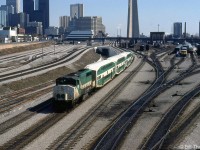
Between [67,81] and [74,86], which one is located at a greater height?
[67,81]

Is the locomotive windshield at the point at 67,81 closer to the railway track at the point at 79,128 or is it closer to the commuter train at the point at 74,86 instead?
the commuter train at the point at 74,86

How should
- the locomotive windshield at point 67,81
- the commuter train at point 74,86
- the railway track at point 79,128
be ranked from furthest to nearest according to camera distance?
1. the locomotive windshield at point 67,81
2. the commuter train at point 74,86
3. the railway track at point 79,128

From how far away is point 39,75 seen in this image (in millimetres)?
60688

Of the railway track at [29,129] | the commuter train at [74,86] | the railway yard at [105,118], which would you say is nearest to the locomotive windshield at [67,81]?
the commuter train at [74,86]

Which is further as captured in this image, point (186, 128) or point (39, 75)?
point (39, 75)

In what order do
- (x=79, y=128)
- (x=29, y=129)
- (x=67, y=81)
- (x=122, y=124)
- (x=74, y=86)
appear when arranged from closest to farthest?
(x=29, y=129) → (x=79, y=128) → (x=122, y=124) → (x=74, y=86) → (x=67, y=81)

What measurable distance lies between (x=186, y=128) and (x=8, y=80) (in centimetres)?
2934

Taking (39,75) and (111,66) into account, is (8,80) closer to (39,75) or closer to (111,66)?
(39,75)

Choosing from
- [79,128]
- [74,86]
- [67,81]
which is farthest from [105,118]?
[67,81]

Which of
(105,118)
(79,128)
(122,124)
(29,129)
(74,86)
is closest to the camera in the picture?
(29,129)

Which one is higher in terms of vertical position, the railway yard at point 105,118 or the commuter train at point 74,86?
the commuter train at point 74,86

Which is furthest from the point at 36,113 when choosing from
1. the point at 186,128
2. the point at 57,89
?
the point at 186,128

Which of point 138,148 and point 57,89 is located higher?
point 57,89

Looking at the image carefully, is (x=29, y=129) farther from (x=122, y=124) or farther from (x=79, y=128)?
(x=122, y=124)
